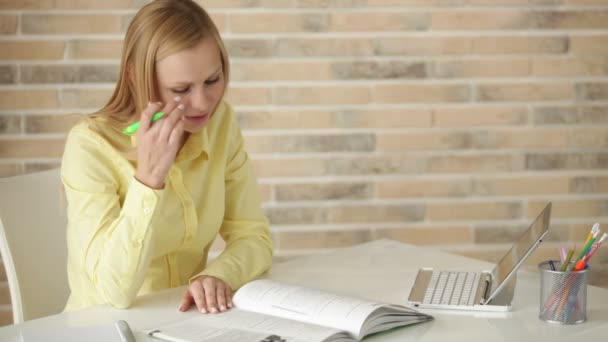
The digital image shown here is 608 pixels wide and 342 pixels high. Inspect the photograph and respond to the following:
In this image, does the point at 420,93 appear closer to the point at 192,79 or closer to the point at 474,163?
the point at 474,163

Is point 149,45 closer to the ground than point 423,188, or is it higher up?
higher up

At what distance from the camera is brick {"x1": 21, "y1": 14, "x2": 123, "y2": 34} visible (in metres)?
2.90

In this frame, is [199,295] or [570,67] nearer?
[199,295]

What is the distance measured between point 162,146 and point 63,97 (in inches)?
56.5

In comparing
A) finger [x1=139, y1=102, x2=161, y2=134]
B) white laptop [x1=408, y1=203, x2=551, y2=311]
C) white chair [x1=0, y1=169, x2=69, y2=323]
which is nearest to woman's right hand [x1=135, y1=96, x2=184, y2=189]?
finger [x1=139, y1=102, x2=161, y2=134]

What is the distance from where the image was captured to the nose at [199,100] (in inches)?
67.6

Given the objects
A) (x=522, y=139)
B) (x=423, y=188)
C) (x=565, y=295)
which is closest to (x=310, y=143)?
(x=423, y=188)

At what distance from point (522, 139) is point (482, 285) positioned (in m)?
1.51

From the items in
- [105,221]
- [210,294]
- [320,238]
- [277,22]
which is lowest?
[320,238]

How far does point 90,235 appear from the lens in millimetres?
1677

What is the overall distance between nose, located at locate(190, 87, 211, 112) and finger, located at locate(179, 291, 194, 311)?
37 cm

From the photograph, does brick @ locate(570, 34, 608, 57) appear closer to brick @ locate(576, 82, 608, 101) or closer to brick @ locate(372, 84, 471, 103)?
brick @ locate(576, 82, 608, 101)

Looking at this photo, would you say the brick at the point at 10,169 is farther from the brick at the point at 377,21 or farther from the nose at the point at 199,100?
the nose at the point at 199,100

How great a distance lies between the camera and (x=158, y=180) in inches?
64.1
